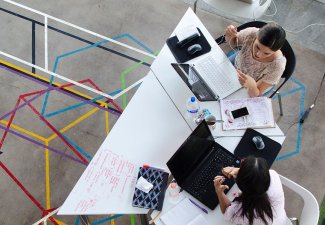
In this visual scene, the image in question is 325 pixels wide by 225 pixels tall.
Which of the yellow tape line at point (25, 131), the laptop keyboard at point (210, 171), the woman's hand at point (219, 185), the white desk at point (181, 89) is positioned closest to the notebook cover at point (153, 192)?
the laptop keyboard at point (210, 171)

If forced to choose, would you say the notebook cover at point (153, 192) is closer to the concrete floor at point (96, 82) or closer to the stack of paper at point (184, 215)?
the stack of paper at point (184, 215)

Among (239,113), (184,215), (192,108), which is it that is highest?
(192,108)

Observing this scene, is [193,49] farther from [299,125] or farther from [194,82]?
[299,125]

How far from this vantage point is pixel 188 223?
216 centimetres

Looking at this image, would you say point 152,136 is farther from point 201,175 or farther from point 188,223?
point 188,223

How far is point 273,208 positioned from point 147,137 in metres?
0.92

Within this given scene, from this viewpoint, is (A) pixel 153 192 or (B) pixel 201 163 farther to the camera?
(B) pixel 201 163

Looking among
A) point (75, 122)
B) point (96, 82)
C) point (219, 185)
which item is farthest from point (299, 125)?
point (75, 122)

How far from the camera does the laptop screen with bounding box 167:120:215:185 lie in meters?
2.21

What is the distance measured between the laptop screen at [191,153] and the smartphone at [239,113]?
0.24 metres

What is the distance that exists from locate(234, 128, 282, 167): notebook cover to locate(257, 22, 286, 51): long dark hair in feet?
1.99

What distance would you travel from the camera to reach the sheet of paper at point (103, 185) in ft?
7.26

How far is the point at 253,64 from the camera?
8.69 ft

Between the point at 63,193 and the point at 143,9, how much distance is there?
2146mm
